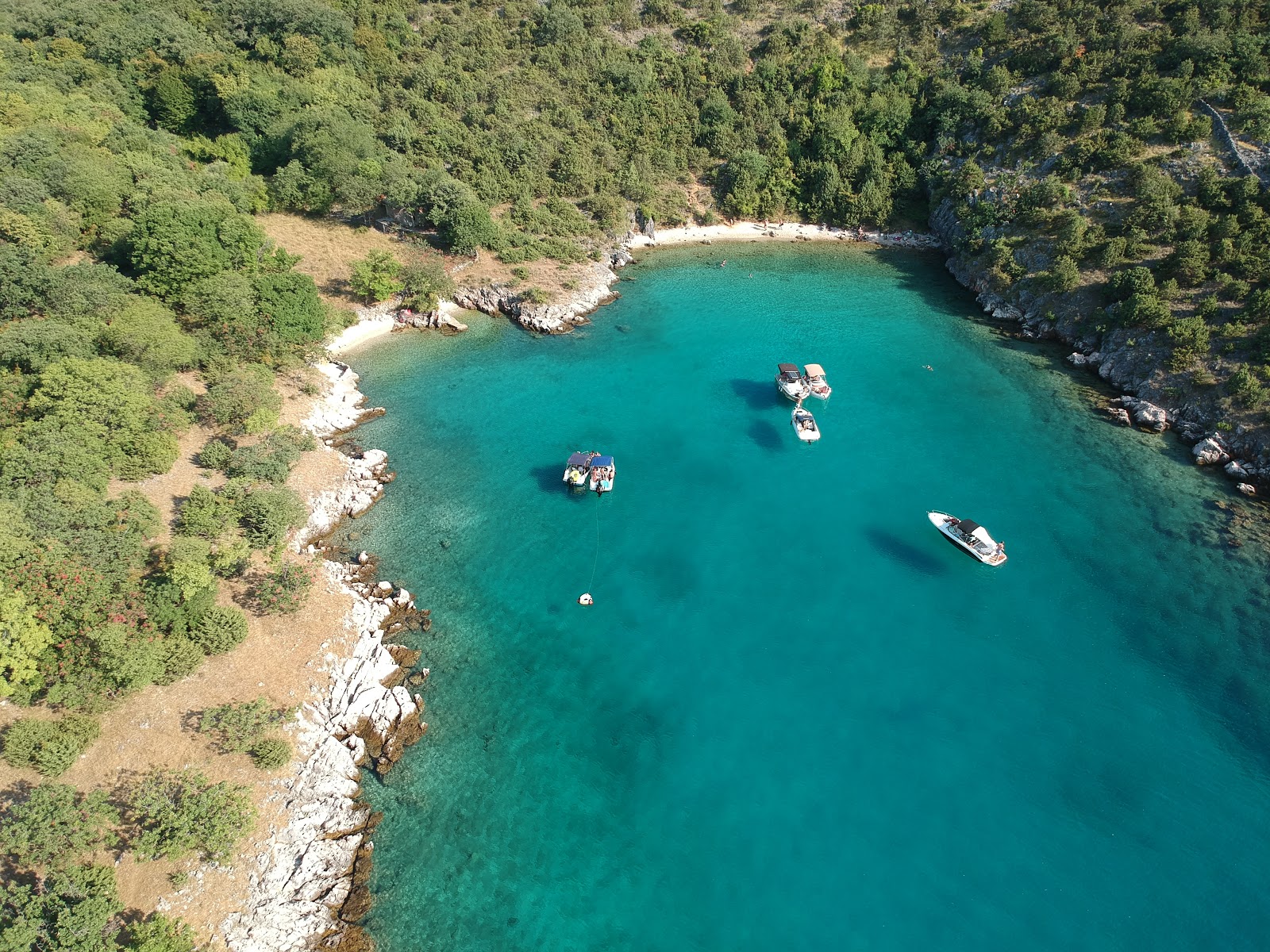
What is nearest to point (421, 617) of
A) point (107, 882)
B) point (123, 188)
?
point (107, 882)

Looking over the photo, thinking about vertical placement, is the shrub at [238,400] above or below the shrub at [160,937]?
above

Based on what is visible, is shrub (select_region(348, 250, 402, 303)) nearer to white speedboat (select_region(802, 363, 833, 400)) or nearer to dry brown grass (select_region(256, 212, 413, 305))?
dry brown grass (select_region(256, 212, 413, 305))

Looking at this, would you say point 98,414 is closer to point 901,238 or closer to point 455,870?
point 455,870

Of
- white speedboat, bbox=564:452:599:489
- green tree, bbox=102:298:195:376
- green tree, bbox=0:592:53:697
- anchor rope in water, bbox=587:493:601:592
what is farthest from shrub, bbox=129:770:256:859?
green tree, bbox=102:298:195:376

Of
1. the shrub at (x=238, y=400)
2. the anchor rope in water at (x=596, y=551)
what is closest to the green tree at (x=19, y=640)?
the shrub at (x=238, y=400)

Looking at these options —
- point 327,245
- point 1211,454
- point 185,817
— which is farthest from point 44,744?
point 1211,454

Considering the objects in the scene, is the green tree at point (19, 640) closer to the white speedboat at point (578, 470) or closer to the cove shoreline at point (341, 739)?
the cove shoreline at point (341, 739)
